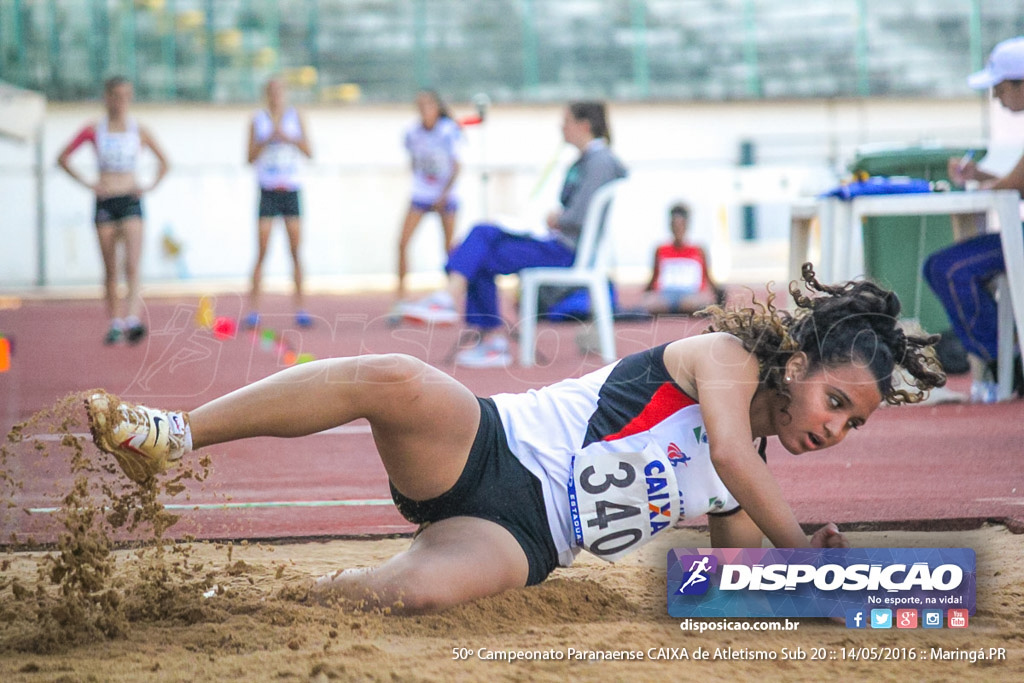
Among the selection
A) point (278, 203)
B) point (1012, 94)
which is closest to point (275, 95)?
point (278, 203)

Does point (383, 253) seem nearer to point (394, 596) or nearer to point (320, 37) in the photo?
point (320, 37)

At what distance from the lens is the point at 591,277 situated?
704cm

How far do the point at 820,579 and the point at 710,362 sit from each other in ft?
1.77

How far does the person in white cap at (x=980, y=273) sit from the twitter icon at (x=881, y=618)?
3482 millimetres

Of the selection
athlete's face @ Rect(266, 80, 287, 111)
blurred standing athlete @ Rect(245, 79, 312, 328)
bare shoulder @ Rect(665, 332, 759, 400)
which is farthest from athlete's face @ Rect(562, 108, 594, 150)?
bare shoulder @ Rect(665, 332, 759, 400)

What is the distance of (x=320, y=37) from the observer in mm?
19938

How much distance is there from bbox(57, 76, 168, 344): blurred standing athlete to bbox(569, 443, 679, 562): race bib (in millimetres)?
Answer: 6582

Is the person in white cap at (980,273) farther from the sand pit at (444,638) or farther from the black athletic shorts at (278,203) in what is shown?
the black athletic shorts at (278,203)

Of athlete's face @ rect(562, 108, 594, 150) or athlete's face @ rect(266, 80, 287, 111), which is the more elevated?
athlete's face @ rect(266, 80, 287, 111)

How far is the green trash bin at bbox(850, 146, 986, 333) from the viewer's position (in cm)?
721

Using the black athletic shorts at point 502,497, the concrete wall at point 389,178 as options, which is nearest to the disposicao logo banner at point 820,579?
the black athletic shorts at point 502,497

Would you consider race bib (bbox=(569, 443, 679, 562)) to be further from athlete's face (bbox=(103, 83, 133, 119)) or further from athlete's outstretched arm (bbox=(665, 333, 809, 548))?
athlete's face (bbox=(103, 83, 133, 119))

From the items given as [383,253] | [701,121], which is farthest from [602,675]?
[701,121]

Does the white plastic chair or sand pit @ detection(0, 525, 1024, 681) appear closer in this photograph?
sand pit @ detection(0, 525, 1024, 681)
